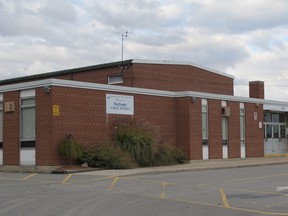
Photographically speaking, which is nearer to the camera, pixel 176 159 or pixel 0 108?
pixel 0 108

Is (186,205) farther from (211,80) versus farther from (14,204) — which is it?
(211,80)

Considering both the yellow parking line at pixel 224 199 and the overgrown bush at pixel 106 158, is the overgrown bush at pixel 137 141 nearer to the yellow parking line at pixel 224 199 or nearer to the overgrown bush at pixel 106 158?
the overgrown bush at pixel 106 158

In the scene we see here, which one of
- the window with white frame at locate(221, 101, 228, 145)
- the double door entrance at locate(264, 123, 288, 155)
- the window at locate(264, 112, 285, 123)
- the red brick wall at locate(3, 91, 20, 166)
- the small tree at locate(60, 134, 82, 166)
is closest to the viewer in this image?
the small tree at locate(60, 134, 82, 166)

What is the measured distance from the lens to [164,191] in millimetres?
14773

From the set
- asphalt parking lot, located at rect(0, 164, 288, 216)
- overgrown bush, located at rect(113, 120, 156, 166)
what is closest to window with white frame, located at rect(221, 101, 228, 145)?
overgrown bush, located at rect(113, 120, 156, 166)

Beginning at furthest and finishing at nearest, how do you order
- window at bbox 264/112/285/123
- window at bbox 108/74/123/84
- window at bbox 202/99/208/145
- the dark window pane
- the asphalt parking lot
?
1. window at bbox 264/112/285/123
2. window at bbox 108/74/123/84
3. window at bbox 202/99/208/145
4. the dark window pane
5. the asphalt parking lot

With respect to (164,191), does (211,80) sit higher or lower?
higher

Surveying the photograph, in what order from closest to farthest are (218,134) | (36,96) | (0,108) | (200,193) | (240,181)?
1. (200,193)
2. (240,181)
3. (36,96)
4. (0,108)
5. (218,134)

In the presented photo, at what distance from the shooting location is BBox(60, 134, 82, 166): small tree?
22469mm

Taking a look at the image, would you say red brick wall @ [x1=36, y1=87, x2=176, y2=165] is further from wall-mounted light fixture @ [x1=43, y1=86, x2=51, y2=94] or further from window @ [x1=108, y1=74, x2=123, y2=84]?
window @ [x1=108, y1=74, x2=123, y2=84]

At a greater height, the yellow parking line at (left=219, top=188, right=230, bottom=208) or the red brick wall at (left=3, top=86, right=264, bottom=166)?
the red brick wall at (left=3, top=86, right=264, bottom=166)

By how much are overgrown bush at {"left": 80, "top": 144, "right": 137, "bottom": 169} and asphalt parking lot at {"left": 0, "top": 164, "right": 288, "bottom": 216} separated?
2.87m

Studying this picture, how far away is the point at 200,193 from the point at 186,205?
99.2 inches

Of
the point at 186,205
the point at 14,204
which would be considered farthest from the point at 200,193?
the point at 14,204
